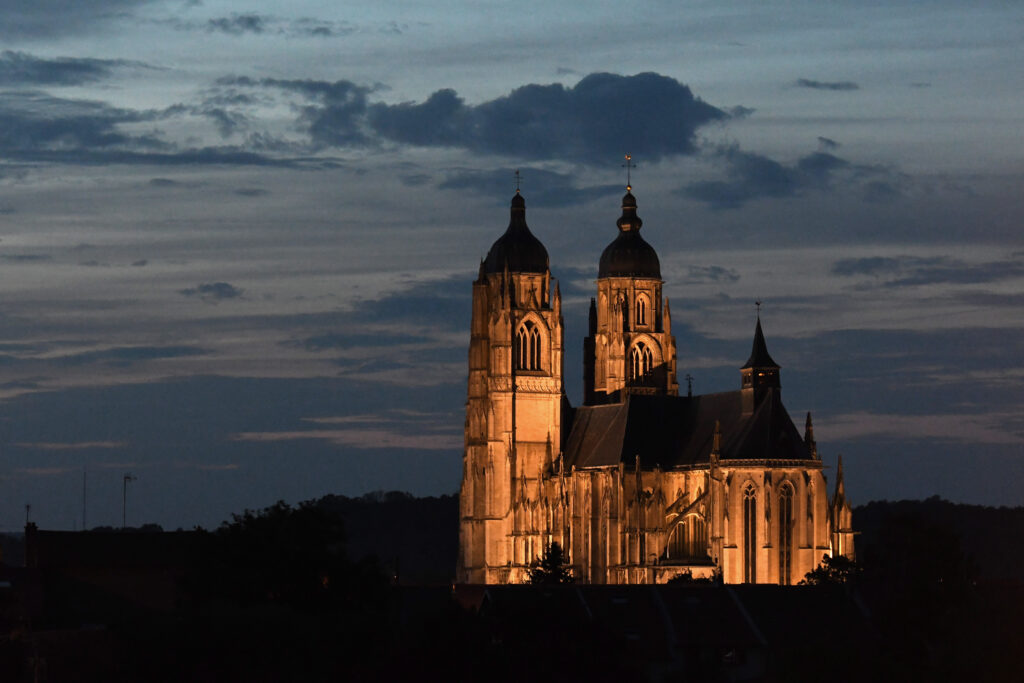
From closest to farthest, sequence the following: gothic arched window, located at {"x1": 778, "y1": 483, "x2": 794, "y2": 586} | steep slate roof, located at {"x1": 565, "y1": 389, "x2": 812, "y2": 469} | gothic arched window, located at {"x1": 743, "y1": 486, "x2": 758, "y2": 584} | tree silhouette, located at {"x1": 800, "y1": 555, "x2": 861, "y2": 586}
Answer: tree silhouette, located at {"x1": 800, "y1": 555, "x2": 861, "y2": 586}
gothic arched window, located at {"x1": 778, "y1": 483, "x2": 794, "y2": 586}
gothic arched window, located at {"x1": 743, "y1": 486, "x2": 758, "y2": 584}
steep slate roof, located at {"x1": 565, "y1": 389, "x2": 812, "y2": 469}

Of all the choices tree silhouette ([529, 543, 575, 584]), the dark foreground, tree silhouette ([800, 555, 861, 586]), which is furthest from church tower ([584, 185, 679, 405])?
the dark foreground

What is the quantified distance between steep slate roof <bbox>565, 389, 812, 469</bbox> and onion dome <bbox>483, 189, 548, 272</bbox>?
429 inches

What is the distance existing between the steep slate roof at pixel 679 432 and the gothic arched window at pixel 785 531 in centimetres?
232

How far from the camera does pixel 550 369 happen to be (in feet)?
601

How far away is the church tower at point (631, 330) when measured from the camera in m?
190

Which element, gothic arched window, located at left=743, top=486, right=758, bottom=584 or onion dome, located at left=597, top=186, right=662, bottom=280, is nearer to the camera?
gothic arched window, located at left=743, top=486, right=758, bottom=584

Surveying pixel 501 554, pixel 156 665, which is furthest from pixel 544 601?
pixel 501 554

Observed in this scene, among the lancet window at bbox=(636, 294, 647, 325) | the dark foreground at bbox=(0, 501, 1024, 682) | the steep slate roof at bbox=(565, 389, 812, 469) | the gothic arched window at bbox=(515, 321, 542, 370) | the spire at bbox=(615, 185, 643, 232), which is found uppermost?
the spire at bbox=(615, 185, 643, 232)

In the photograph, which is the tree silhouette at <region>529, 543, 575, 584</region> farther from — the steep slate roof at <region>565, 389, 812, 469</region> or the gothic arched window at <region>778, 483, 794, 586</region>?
the gothic arched window at <region>778, 483, 794, 586</region>

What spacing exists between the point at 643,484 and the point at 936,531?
3008 cm

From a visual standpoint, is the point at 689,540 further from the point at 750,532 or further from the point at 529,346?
the point at 529,346

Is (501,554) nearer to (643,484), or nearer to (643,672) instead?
(643,484)

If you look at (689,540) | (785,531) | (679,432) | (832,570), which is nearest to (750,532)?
(785,531)

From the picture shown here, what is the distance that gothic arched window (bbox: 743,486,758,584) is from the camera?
529 feet
